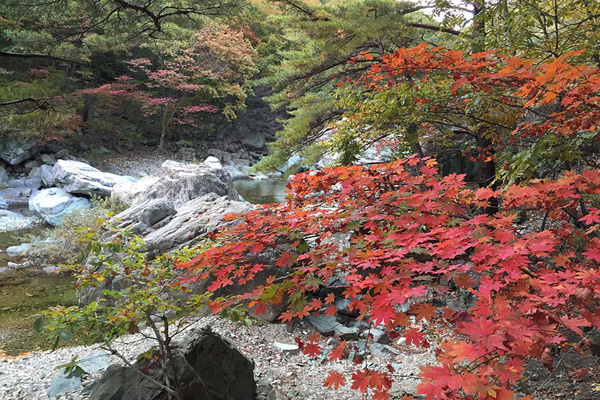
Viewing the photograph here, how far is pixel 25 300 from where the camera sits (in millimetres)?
5766

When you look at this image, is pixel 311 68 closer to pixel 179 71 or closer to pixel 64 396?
pixel 64 396

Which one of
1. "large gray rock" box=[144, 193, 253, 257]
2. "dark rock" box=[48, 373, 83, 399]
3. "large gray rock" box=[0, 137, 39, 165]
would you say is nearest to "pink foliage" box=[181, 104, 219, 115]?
"large gray rock" box=[0, 137, 39, 165]

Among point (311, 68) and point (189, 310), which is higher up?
A: point (311, 68)

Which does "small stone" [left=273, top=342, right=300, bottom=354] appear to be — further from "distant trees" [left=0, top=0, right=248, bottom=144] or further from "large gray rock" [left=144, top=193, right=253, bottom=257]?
"distant trees" [left=0, top=0, right=248, bottom=144]

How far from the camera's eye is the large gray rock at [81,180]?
10.8 metres

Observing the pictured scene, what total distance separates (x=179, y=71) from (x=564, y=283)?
18.9m

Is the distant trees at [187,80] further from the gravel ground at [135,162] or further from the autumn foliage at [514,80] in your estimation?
the autumn foliage at [514,80]

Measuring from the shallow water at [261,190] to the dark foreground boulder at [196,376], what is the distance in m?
8.90

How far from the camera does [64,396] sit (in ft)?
10.0

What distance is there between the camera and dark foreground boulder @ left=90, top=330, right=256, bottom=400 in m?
2.45

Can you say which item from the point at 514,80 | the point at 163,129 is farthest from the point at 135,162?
the point at 514,80

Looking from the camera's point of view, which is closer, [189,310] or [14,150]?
[189,310]

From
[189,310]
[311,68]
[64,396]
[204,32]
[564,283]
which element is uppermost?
[204,32]

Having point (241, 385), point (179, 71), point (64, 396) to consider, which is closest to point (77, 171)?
point (179, 71)
